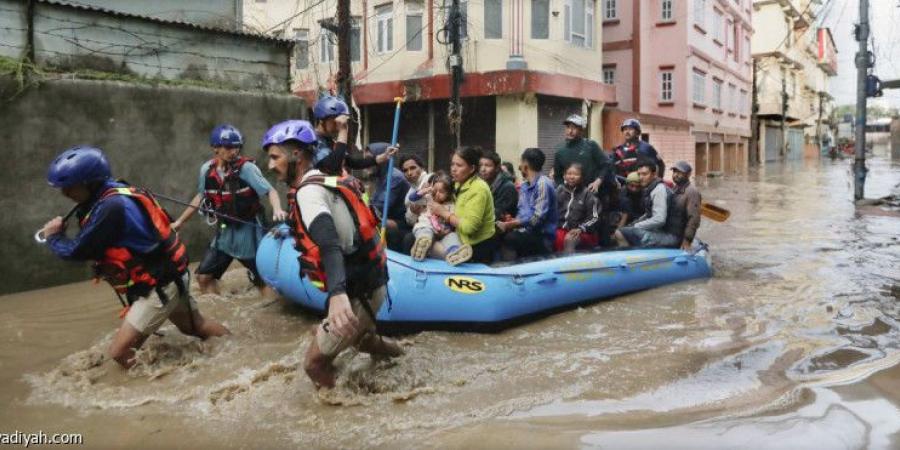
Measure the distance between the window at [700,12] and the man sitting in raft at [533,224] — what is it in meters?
21.1

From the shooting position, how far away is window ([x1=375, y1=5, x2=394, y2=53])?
19.8 m

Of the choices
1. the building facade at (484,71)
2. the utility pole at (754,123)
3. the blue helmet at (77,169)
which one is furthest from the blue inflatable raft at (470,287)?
the utility pole at (754,123)

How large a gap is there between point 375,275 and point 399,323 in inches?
62.8

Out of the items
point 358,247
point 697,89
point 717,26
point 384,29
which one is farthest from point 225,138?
point 717,26

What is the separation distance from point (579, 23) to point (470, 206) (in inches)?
616

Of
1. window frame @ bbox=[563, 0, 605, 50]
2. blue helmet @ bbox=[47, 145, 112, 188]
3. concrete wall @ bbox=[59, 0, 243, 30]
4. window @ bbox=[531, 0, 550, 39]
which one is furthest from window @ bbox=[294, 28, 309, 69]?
blue helmet @ bbox=[47, 145, 112, 188]

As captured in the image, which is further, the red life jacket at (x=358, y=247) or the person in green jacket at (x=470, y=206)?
the person in green jacket at (x=470, y=206)

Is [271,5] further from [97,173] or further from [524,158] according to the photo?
[97,173]

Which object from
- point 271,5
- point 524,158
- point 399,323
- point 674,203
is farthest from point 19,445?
point 271,5

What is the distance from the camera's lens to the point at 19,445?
342 cm

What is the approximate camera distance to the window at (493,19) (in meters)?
18.1

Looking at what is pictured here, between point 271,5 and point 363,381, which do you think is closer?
point 363,381

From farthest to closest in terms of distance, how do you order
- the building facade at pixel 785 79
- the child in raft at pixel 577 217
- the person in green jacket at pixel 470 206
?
the building facade at pixel 785 79 → the child in raft at pixel 577 217 → the person in green jacket at pixel 470 206

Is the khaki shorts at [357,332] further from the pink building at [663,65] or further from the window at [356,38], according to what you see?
the pink building at [663,65]
